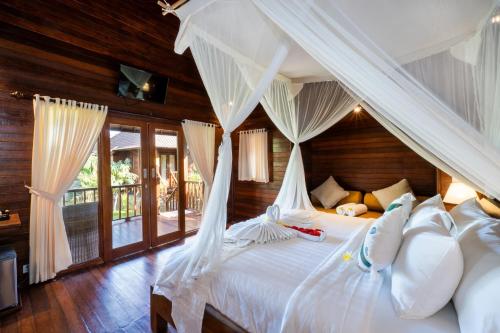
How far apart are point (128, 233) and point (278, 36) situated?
334cm

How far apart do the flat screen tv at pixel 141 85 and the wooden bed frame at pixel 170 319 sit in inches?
105

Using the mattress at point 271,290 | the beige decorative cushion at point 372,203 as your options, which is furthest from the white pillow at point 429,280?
the beige decorative cushion at point 372,203

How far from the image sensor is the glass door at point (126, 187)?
3188 mm

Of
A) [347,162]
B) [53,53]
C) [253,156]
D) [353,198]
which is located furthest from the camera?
[253,156]

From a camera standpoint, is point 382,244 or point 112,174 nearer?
point 382,244

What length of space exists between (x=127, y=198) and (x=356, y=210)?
339cm

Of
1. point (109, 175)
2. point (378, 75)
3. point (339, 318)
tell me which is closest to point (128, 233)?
point (109, 175)

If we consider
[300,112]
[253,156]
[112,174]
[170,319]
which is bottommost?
[170,319]

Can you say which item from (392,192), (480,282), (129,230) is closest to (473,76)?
(480,282)

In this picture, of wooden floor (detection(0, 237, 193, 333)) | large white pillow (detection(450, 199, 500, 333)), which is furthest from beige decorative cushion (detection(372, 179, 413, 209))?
wooden floor (detection(0, 237, 193, 333))

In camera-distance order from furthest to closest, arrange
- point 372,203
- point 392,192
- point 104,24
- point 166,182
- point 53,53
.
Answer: point 166,182
point 372,203
point 392,192
point 53,53
point 104,24

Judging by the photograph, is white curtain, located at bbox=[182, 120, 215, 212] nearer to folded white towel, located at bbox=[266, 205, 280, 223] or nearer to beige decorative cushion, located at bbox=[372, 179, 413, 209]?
folded white towel, located at bbox=[266, 205, 280, 223]

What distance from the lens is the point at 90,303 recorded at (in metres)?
2.23

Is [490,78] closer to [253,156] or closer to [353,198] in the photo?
[353,198]
